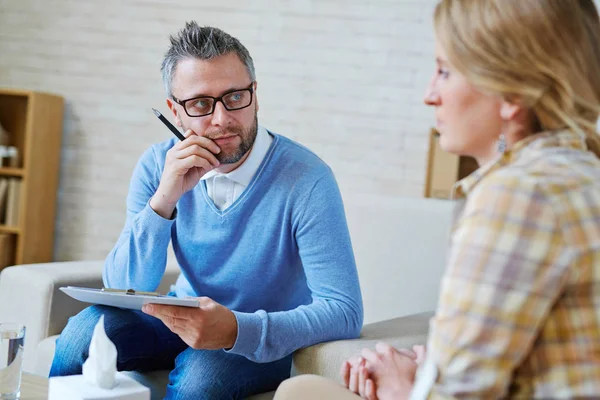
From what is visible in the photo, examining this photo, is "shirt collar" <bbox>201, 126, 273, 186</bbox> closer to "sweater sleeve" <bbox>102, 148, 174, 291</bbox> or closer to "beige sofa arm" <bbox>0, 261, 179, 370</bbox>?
"sweater sleeve" <bbox>102, 148, 174, 291</bbox>

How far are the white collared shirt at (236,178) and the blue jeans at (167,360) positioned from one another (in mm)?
341

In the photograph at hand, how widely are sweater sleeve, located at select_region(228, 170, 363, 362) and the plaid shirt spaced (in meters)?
0.73

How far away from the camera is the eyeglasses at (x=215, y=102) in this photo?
5.89 ft

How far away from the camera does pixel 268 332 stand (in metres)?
1.57

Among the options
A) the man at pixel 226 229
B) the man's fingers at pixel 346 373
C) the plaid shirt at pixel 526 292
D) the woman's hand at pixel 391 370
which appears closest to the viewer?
the plaid shirt at pixel 526 292

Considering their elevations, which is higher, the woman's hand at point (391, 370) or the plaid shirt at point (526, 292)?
the plaid shirt at point (526, 292)

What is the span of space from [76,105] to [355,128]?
151 cm

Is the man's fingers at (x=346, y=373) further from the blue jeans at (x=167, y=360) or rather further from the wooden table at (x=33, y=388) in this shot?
the wooden table at (x=33, y=388)


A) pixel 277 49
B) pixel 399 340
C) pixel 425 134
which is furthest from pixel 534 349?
pixel 277 49

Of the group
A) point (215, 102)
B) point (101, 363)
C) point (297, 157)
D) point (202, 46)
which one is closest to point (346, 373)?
point (101, 363)

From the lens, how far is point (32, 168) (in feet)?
12.7

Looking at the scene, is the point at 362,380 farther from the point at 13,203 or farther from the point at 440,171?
the point at 13,203

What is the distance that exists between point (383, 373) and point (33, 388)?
0.79 meters

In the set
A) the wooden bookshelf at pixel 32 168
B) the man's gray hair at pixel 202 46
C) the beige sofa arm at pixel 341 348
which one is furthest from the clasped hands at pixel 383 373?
the wooden bookshelf at pixel 32 168
